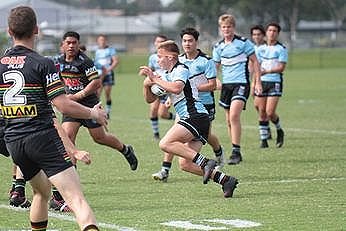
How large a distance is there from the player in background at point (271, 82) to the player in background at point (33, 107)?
10.9 meters

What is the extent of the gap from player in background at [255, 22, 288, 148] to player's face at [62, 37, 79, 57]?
615 cm

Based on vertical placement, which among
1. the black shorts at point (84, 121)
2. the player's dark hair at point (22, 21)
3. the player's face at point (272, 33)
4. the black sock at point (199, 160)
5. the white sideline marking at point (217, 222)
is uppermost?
the player's dark hair at point (22, 21)

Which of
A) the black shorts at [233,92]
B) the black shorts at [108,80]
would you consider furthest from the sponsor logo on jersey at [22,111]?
the black shorts at [108,80]

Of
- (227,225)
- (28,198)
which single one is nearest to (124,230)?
(227,225)

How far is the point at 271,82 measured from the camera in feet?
63.3

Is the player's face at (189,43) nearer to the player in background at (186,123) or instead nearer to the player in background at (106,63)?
the player in background at (186,123)

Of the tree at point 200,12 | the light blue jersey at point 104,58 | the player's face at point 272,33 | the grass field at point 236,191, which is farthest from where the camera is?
the tree at point 200,12

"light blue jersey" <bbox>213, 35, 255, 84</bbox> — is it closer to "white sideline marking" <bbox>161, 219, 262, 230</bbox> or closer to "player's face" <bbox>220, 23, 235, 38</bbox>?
"player's face" <bbox>220, 23, 235, 38</bbox>

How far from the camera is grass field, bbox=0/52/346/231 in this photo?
420 inches

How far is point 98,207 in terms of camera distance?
38.8ft

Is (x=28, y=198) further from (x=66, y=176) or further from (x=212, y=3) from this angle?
(x=212, y=3)

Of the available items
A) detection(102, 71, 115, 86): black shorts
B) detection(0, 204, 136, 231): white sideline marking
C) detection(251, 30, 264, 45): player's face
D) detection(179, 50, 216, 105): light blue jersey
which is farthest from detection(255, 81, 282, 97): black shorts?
detection(102, 71, 115, 86): black shorts

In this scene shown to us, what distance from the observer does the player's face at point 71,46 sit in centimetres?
1337

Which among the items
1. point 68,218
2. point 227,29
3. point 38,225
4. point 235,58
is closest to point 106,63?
point 235,58
